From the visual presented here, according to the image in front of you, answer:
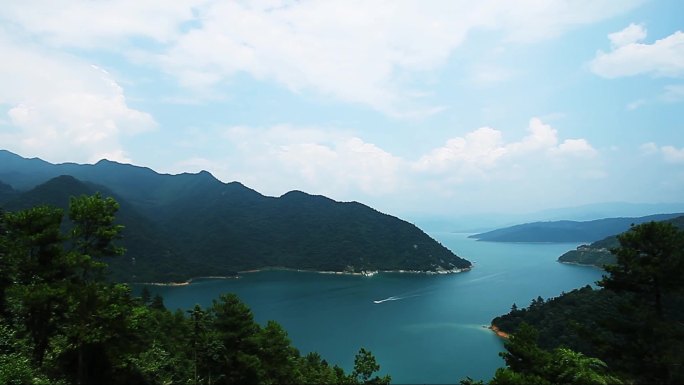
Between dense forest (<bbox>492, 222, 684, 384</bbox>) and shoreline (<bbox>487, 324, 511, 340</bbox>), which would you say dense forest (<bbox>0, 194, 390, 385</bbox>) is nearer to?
dense forest (<bbox>492, 222, 684, 384</bbox>)

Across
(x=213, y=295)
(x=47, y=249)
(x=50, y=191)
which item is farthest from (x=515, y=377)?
(x=50, y=191)

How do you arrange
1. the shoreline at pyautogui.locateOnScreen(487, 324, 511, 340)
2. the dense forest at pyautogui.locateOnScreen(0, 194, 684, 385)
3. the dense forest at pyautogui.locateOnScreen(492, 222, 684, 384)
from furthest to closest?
the shoreline at pyautogui.locateOnScreen(487, 324, 511, 340) < the dense forest at pyautogui.locateOnScreen(492, 222, 684, 384) < the dense forest at pyautogui.locateOnScreen(0, 194, 684, 385)

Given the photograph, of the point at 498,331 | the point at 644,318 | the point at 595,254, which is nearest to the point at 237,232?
the point at 498,331

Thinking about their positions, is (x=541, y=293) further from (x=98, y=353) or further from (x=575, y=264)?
(x=98, y=353)

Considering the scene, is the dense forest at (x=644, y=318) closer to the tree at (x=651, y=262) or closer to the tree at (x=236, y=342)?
the tree at (x=651, y=262)

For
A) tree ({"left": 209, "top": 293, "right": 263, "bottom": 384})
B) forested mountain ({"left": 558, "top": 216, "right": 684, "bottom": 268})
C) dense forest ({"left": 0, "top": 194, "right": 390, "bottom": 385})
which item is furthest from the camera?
forested mountain ({"left": 558, "top": 216, "right": 684, "bottom": 268})

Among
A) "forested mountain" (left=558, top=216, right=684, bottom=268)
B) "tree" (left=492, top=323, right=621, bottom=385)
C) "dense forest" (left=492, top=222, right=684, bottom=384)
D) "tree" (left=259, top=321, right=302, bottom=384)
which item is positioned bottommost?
"forested mountain" (left=558, top=216, right=684, bottom=268)

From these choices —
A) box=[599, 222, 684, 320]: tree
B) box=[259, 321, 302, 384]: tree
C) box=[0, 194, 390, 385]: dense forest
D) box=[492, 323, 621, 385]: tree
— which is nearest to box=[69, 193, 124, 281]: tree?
box=[0, 194, 390, 385]: dense forest

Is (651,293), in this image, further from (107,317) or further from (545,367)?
(107,317)
